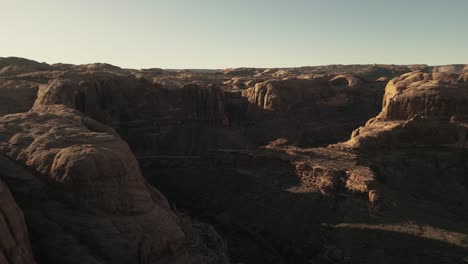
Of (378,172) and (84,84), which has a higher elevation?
(84,84)

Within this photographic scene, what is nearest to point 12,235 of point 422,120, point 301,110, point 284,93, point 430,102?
point 422,120

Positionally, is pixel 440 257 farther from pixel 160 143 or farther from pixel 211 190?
pixel 160 143

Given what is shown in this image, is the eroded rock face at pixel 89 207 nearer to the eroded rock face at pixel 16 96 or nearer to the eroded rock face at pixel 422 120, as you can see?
the eroded rock face at pixel 16 96

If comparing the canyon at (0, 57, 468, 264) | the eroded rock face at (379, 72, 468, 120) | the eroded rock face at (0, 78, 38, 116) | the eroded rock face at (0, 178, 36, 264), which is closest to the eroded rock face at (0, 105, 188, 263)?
the canyon at (0, 57, 468, 264)

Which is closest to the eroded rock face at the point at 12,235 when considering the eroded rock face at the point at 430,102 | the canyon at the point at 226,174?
the canyon at the point at 226,174

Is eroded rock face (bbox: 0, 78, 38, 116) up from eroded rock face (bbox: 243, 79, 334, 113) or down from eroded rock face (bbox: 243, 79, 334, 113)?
up

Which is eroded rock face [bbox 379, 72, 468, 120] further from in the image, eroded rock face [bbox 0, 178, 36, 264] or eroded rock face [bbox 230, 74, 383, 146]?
eroded rock face [bbox 0, 178, 36, 264]

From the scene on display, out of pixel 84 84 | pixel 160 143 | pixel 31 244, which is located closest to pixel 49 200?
pixel 31 244
